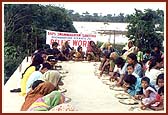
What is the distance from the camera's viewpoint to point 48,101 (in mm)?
7355

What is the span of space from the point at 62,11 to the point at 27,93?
Result: 1.50 metres

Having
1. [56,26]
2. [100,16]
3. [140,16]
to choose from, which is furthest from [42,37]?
[140,16]

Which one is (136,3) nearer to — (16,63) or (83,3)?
(83,3)

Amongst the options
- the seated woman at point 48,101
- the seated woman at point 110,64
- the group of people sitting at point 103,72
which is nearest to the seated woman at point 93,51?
the group of people sitting at point 103,72

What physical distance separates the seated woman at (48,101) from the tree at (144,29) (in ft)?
6.45

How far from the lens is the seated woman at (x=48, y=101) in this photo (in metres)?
7.32

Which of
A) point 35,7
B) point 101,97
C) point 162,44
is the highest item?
point 35,7

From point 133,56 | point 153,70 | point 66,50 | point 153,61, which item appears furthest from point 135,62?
point 66,50

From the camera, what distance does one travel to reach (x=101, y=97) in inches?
323

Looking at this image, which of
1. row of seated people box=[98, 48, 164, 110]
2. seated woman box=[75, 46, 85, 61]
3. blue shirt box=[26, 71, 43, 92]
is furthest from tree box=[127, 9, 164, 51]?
blue shirt box=[26, 71, 43, 92]

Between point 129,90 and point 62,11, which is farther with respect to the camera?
point 62,11

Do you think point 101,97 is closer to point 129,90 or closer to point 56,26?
point 129,90

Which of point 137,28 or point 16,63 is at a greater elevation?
point 137,28

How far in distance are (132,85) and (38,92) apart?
1.38m
